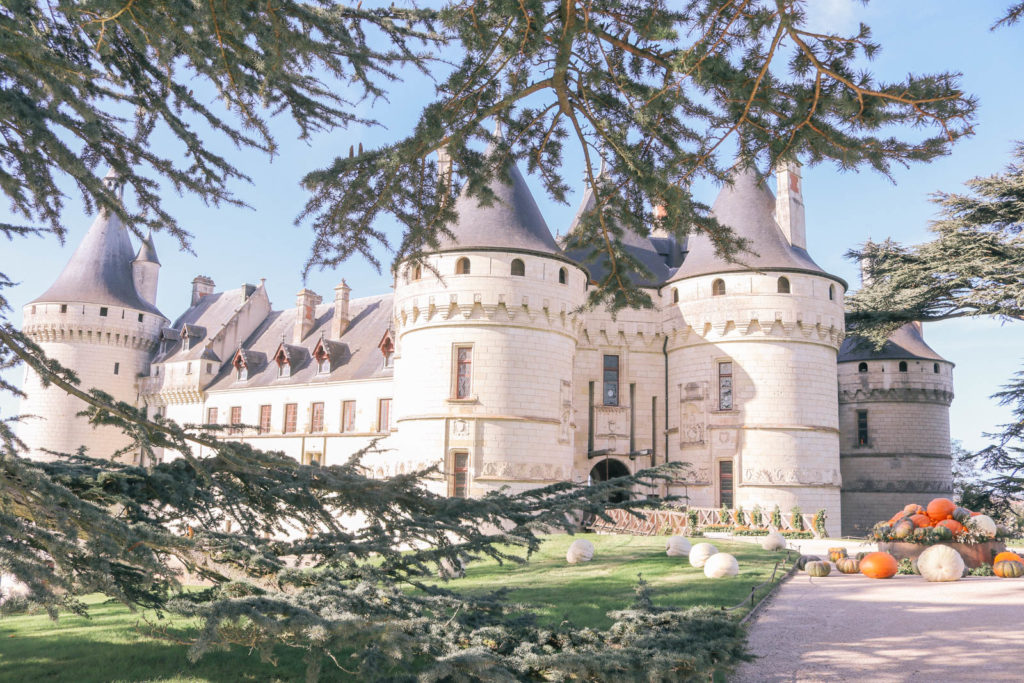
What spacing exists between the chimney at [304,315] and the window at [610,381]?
15443mm

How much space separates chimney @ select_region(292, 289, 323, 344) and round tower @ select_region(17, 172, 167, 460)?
309 inches

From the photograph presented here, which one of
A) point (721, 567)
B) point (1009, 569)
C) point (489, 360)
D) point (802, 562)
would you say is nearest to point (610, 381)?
point (489, 360)

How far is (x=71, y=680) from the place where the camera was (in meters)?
A: 6.92

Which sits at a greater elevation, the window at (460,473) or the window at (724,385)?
the window at (724,385)

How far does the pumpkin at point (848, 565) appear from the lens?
14.1m

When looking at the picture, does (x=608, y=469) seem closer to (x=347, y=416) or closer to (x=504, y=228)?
(x=504, y=228)

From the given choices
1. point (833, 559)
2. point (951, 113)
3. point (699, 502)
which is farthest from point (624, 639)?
point (699, 502)

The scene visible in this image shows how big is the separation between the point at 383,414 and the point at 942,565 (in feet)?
64.9

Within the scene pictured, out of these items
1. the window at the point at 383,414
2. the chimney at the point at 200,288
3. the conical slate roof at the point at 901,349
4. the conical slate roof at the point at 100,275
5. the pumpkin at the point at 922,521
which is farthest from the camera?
the chimney at the point at 200,288

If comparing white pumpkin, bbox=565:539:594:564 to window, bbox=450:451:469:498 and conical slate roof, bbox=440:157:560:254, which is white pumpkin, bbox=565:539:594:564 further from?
conical slate roof, bbox=440:157:560:254

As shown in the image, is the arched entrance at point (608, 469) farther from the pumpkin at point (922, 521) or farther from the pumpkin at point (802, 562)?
the pumpkin at point (922, 521)

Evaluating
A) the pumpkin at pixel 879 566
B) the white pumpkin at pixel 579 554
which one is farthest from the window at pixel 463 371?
the pumpkin at pixel 879 566

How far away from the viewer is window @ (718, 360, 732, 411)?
23484 mm

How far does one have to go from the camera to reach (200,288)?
4238 centimetres
